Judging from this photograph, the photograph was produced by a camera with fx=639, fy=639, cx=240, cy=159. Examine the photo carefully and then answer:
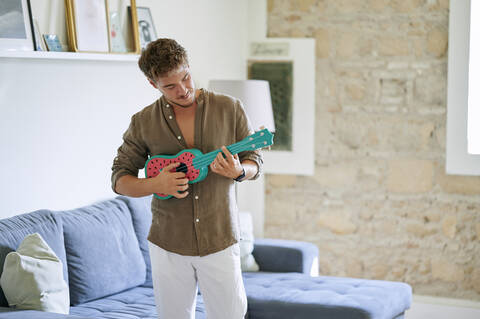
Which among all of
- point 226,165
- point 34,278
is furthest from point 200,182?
point 34,278

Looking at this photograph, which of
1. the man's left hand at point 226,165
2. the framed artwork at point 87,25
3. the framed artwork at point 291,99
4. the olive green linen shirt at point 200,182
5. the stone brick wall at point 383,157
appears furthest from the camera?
the framed artwork at point 291,99

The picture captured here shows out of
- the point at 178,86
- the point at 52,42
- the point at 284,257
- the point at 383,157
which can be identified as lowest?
the point at 284,257

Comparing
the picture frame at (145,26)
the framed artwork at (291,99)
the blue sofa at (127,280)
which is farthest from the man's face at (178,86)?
the framed artwork at (291,99)

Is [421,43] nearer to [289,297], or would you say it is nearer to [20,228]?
[289,297]

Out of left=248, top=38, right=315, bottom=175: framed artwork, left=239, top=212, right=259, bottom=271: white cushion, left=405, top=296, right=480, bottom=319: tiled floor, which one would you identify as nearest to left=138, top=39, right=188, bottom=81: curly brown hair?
left=239, top=212, right=259, bottom=271: white cushion

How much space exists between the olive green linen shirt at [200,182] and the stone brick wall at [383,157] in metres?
2.47

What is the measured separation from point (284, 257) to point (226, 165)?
1.87 m

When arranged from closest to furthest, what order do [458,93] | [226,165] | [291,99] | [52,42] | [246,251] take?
[226,165]
[52,42]
[246,251]
[458,93]
[291,99]

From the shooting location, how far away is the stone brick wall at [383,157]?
4246mm

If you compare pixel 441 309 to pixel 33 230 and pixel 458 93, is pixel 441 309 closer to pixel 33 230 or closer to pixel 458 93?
pixel 458 93

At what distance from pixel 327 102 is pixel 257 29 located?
0.75 m

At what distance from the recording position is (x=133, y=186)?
2066 millimetres

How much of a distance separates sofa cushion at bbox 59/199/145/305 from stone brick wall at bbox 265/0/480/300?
5.84 ft

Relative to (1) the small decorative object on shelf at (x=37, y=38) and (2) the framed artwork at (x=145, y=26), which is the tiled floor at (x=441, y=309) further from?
(1) the small decorative object on shelf at (x=37, y=38)
